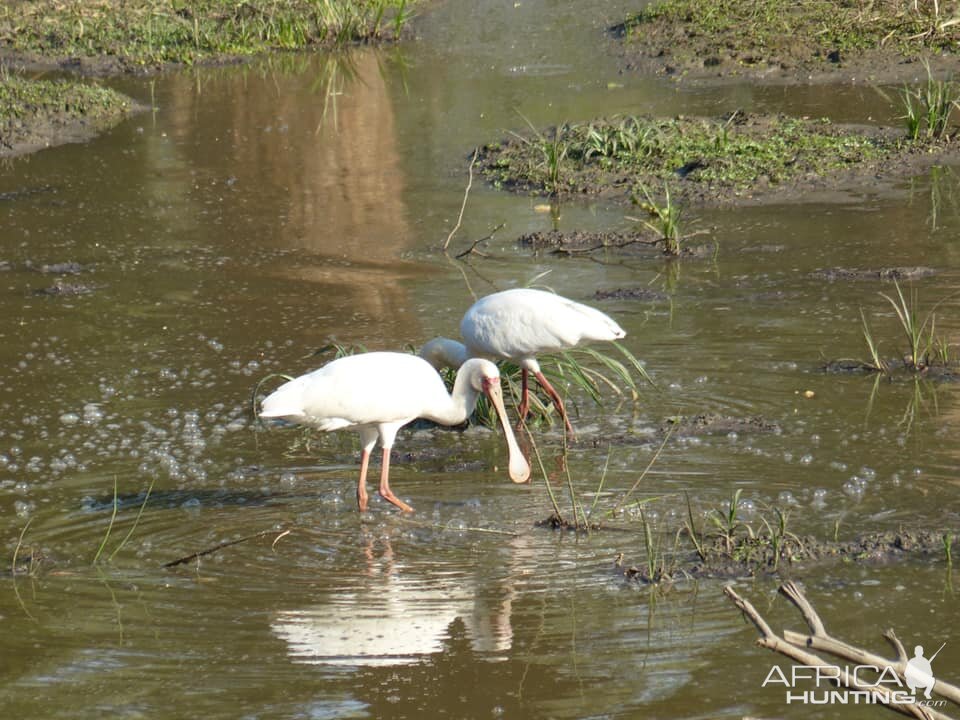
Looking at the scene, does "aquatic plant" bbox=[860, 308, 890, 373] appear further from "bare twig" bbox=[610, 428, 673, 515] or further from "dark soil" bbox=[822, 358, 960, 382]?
"bare twig" bbox=[610, 428, 673, 515]

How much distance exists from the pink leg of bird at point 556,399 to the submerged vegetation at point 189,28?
11767mm

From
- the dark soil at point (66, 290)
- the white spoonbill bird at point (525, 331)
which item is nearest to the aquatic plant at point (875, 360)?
the white spoonbill bird at point (525, 331)

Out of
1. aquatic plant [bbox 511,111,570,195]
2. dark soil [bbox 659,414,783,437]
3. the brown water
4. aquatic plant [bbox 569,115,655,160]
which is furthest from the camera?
aquatic plant [bbox 569,115,655,160]

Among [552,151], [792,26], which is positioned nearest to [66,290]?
[552,151]

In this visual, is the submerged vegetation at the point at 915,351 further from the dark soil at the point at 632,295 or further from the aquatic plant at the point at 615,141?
the aquatic plant at the point at 615,141

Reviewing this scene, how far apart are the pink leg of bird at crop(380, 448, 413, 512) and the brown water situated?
7 centimetres

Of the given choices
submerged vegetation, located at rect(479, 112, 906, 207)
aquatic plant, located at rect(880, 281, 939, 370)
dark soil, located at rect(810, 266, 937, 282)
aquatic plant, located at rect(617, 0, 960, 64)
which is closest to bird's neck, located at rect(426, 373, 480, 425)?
aquatic plant, located at rect(880, 281, 939, 370)

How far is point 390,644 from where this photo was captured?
4895 mm

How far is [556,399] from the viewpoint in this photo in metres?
7.12

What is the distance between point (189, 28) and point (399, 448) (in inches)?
503

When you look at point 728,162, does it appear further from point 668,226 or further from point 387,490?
point 387,490

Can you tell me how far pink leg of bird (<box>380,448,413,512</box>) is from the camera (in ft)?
20.2

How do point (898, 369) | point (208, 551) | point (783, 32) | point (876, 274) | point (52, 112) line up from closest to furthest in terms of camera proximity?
point (208, 551) < point (898, 369) < point (876, 274) < point (52, 112) < point (783, 32)

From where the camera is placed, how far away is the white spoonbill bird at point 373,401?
6.18m
